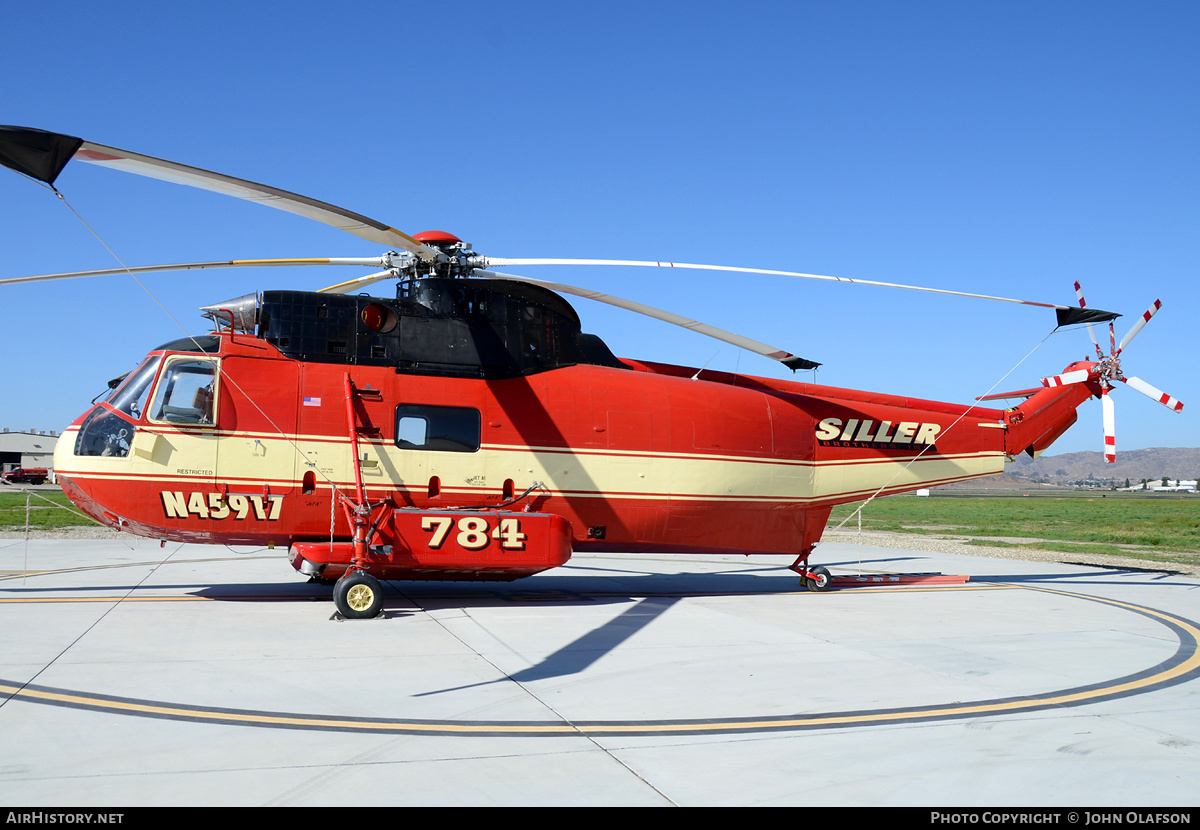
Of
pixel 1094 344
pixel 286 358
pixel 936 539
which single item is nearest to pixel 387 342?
pixel 286 358

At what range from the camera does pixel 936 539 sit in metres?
30.4

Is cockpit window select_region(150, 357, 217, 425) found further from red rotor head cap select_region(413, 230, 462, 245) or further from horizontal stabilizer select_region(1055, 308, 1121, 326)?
horizontal stabilizer select_region(1055, 308, 1121, 326)

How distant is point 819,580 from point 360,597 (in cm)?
862

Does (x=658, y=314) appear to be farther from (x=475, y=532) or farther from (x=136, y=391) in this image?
(x=136, y=391)

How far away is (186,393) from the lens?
11695mm

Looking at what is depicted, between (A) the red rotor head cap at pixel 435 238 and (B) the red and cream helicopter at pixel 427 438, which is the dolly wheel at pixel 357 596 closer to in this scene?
(B) the red and cream helicopter at pixel 427 438

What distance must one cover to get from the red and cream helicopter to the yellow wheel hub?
47 mm

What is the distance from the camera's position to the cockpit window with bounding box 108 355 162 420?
38.0ft

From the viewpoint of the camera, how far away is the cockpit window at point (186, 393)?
11617 mm

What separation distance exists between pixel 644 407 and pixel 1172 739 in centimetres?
852

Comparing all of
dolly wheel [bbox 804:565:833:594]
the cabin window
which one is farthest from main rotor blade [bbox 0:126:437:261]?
dolly wheel [bbox 804:565:833:594]

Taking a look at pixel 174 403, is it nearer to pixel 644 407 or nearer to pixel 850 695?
pixel 644 407

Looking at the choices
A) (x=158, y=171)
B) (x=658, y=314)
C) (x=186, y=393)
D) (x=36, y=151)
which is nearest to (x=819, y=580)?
(x=658, y=314)

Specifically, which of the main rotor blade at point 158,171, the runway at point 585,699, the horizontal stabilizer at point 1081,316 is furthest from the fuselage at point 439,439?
the horizontal stabilizer at point 1081,316
